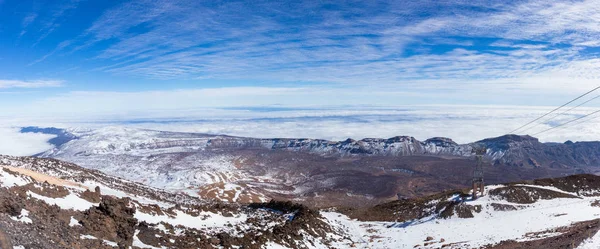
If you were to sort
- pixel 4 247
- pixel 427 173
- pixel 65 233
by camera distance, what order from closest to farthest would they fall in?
pixel 4 247 → pixel 65 233 → pixel 427 173

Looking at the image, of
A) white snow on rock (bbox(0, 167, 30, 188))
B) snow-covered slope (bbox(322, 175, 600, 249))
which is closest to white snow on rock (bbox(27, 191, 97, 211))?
white snow on rock (bbox(0, 167, 30, 188))

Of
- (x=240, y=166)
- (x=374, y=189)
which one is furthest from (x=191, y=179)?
(x=374, y=189)

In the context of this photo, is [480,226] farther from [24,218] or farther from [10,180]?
[10,180]

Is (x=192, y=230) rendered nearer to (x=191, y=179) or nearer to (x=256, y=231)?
(x=256, y=231)

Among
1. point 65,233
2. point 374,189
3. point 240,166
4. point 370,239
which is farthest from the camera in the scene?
point 240,166

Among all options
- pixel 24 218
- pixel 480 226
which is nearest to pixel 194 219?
pixel 24 218

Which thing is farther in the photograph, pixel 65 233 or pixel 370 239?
pixel 370 239

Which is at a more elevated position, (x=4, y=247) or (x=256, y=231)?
(x=4, y=247)

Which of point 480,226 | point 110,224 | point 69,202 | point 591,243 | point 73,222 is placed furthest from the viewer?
point 480,226
